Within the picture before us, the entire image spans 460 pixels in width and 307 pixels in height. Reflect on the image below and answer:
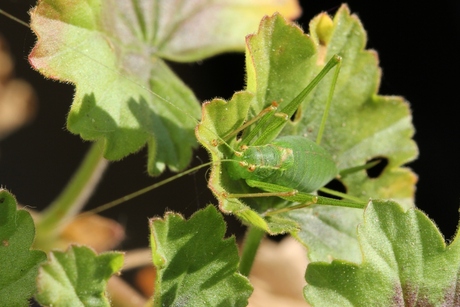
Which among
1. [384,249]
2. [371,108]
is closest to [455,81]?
[371,108]

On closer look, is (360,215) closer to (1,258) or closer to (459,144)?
(1,258)

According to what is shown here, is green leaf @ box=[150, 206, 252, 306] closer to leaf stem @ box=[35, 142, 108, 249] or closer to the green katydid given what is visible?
the green katydid

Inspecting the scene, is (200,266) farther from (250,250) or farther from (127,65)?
(127,65)

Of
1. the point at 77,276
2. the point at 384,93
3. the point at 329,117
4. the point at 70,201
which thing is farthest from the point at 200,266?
the point at 384,93

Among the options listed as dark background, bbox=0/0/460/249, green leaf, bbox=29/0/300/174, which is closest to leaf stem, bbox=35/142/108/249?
green leaf, bbox=29/0/300/174

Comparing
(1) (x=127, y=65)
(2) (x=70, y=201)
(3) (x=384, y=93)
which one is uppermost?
(1) (x=127, y=65)

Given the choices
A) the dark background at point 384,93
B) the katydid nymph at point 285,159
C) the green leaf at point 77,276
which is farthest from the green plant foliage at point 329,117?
the dark background at point 384,93
